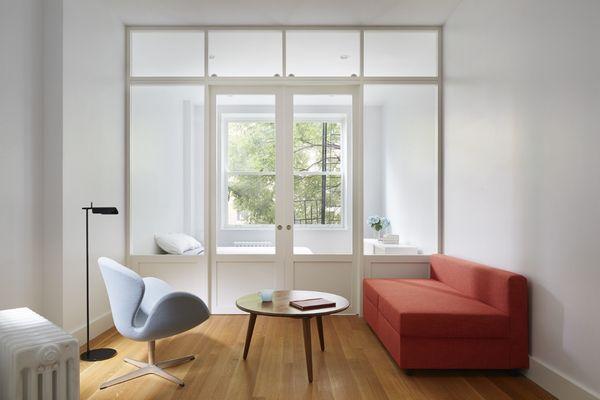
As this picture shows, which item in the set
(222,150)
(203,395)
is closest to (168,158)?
(222,150)

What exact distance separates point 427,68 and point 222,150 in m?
2.34

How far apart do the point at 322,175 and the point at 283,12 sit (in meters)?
1.67

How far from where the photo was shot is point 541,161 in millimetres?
2764

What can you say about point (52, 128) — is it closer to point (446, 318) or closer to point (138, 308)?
point (138, 308)

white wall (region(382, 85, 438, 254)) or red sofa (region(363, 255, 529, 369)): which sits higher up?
white wall (region(382, 85, 438, 254))

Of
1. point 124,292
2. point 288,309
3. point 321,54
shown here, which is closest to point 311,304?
point 288,309

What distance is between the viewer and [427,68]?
178 inches

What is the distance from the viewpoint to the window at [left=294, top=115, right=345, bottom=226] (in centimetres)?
451

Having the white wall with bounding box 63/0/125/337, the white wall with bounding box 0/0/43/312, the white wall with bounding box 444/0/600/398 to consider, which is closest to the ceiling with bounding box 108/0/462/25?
the white wall with bounding box 63/0/125/337

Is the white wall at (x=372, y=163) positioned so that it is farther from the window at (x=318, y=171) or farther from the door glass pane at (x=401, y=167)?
the window at (x=318, y=171)

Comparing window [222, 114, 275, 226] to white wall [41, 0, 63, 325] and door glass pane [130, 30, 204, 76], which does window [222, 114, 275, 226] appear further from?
white wall [41, 0, 63, 325]

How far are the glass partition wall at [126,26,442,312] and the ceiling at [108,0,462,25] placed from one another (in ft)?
0.39

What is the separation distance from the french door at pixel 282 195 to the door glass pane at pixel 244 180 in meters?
0.01

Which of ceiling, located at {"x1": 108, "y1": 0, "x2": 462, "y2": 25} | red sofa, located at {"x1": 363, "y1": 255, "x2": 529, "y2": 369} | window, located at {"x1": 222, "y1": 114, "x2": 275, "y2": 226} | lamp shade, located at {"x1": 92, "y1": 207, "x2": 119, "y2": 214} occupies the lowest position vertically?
red sofa, located at {"x1": 363, "y1": 255, "x2": 529, "y2": 369}
